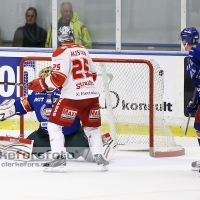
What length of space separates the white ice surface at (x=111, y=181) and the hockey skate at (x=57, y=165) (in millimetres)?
62

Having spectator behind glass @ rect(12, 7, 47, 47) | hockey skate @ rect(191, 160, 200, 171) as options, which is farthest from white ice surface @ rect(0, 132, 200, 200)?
spectator behind glass @ rect(12, 7, 47, 47)

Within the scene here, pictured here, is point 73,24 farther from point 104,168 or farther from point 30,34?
point 104,168

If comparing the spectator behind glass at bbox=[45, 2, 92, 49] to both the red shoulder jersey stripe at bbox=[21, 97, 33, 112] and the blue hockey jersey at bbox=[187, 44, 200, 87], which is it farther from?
the blue hockey jersey at bbox=[187, 44, 200, 87]

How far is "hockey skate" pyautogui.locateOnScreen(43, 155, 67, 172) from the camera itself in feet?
17.5

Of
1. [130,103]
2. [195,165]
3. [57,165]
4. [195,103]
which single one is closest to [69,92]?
[57,165]

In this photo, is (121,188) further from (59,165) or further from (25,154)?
(25,154)

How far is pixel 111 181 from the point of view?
198 inches

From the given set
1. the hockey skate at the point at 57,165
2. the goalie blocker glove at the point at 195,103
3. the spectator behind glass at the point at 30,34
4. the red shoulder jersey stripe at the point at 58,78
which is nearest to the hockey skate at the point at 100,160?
the hockey skate at the point at 57,165

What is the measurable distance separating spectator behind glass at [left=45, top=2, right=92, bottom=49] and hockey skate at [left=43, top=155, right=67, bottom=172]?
2729 millimetres

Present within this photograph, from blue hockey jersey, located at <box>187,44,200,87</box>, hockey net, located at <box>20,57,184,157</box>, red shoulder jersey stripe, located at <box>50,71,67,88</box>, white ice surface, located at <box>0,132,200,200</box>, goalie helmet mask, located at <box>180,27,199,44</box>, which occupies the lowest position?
white ice surface, located at <box>0,132,200,200</box>

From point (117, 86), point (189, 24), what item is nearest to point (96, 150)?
point (117, 86)

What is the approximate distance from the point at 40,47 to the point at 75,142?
7.62 feet

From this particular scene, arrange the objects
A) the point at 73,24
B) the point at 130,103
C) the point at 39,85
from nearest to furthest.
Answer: the point at 39,85, the point at 130,103, the point at 73,24

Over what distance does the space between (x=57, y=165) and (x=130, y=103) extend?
1961mm
